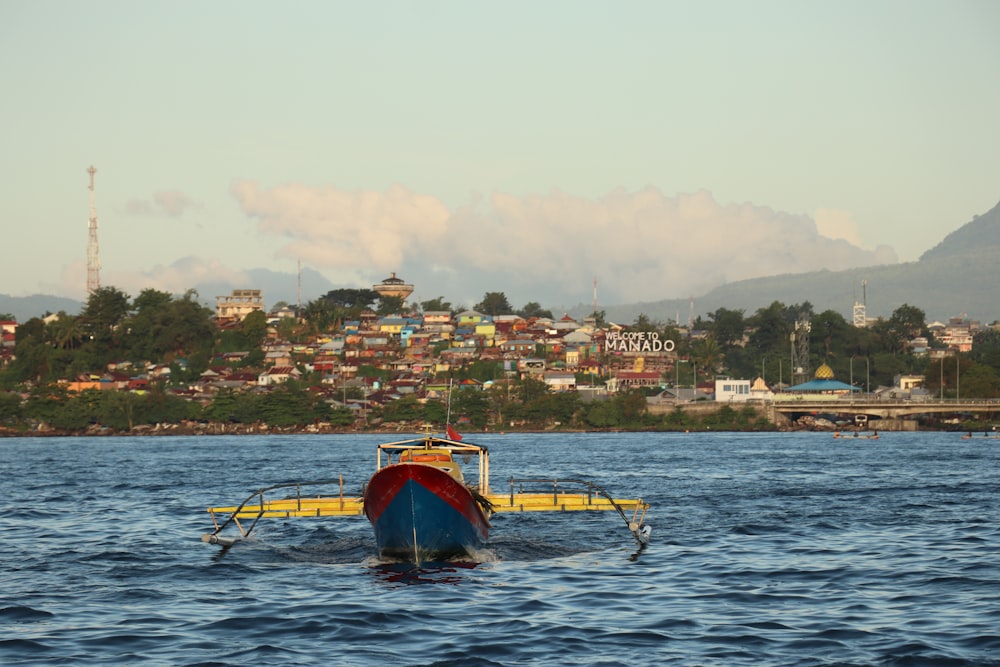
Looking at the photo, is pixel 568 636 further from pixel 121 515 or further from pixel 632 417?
pixel 632 417

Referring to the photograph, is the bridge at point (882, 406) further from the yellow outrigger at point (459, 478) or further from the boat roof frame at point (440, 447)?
the boat roof frame at point (440, 447)

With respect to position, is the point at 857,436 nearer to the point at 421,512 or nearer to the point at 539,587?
the point at 421,512

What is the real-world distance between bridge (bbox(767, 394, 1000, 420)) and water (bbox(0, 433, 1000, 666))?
10669 centimetres

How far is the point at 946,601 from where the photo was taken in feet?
84.9

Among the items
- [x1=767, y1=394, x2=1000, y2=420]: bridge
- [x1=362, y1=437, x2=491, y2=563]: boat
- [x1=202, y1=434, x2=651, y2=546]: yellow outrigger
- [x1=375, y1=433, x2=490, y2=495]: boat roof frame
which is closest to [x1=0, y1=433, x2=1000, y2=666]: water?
[x1=362, y1=437, x2=491, y2=563]: boat

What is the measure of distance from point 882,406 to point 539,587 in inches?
5520

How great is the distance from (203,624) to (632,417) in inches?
5736

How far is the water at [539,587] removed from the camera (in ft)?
69.7

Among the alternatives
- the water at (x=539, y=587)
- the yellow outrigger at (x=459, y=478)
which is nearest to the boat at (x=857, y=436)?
the water at (x=539, y=587)

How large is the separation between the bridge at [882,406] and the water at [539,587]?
4201 inches

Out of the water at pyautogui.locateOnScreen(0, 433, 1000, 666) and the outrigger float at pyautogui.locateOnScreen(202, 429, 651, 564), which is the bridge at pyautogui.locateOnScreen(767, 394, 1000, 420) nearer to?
the water at pyautogui.locateOnScreen(0, 433, 1000, 666)

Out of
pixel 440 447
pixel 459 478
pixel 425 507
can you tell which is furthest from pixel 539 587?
pixel 440 447

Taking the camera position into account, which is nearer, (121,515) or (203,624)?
(203,624)

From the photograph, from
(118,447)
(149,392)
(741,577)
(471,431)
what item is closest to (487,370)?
(471,431)
